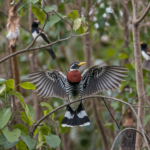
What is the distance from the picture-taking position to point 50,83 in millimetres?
3068

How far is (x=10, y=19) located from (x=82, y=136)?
136 inches

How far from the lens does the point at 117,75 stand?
2.77m

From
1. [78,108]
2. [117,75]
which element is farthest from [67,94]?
[117,75]

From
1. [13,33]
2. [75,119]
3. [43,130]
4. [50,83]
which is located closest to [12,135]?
[43,130]

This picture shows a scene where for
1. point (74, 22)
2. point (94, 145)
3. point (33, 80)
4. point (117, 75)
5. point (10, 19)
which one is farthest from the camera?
point (94, 145)

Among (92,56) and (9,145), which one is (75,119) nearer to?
(9,145)

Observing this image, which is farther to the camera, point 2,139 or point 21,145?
point 21,145

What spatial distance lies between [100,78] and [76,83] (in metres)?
0.29

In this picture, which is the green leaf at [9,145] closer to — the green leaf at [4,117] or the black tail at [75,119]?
the green leaf at [4,117]

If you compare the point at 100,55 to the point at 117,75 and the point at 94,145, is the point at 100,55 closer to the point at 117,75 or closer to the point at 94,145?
the point at 94,145

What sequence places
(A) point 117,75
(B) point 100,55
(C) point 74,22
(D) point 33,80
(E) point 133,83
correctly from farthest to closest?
(B) point 100,55
(E) point 133,83
(D) point 33,80
(A) point 117,75
(C) point 74,22

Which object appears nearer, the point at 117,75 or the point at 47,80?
the point at 117,75

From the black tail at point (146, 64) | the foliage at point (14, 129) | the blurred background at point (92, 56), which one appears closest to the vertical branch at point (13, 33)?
the blurred background at point (92, 56)

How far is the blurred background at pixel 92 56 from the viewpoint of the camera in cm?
335
